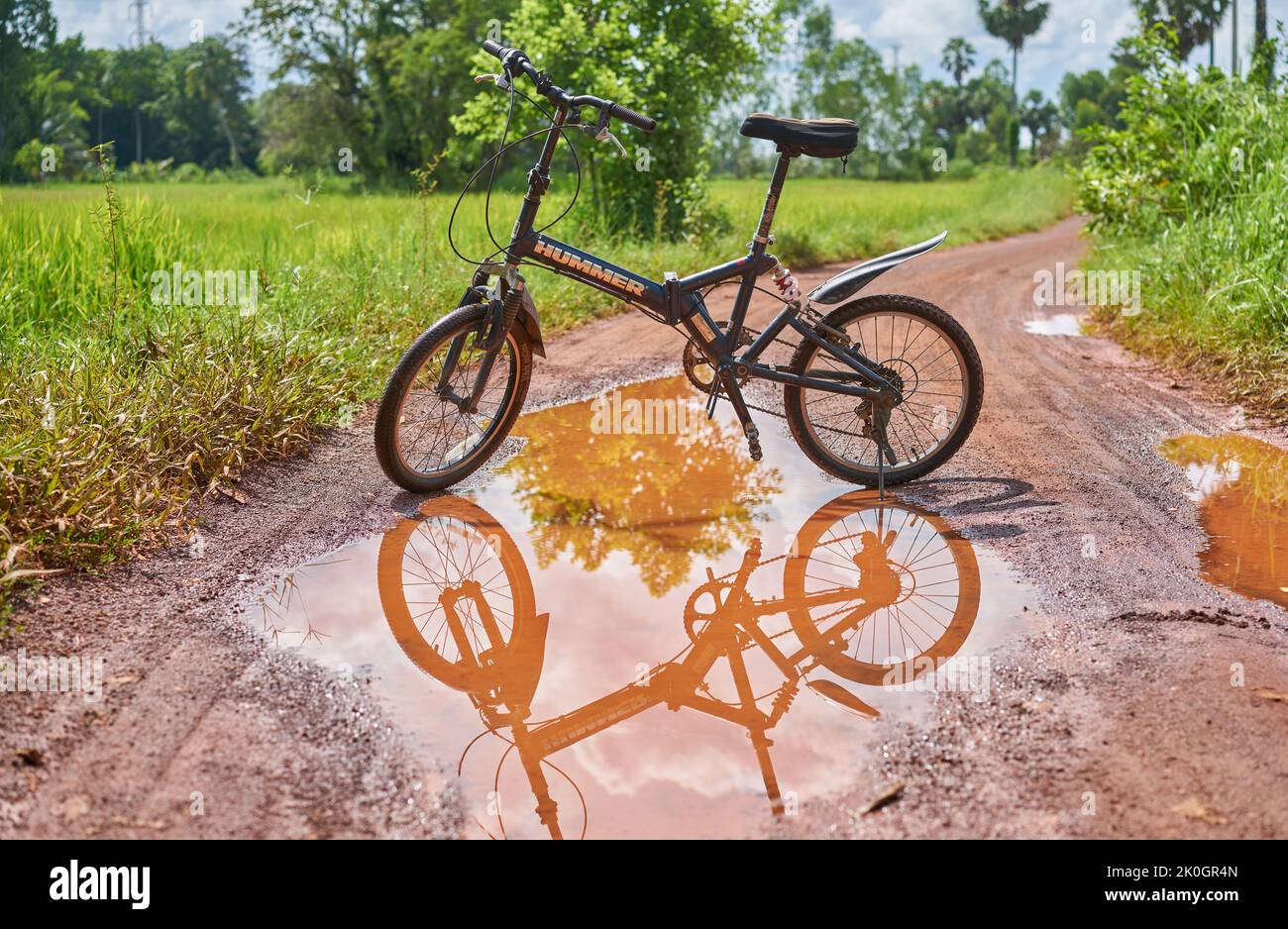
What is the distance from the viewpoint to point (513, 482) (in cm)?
473

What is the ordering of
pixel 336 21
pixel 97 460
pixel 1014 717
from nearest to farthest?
pixel 1014 717 → pixel 97 460 → pixel 336 21

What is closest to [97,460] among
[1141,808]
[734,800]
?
[734,800]

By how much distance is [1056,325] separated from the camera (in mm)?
9273

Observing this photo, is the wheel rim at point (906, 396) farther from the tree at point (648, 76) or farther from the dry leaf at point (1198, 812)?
the tree at point (648, 76)

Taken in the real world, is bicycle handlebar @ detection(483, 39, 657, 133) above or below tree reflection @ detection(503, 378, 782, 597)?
above

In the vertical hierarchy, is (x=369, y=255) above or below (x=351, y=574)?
above

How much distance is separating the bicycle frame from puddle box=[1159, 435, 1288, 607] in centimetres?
133

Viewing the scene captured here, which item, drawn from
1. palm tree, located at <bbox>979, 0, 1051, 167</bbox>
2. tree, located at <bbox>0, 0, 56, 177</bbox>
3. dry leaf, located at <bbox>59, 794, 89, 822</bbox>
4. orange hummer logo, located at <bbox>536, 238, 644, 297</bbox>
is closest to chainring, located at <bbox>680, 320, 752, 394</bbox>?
orange hummer logo, located at <bbox>536, 238, 644, 297</bbox>

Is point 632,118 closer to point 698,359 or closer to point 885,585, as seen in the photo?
point 698,359

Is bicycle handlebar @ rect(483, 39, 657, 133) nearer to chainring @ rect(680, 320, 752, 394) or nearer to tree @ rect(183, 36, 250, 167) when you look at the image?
chainring @ rect(680, 320, 752, 394)

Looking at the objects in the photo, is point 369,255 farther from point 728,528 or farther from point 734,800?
point 734,800

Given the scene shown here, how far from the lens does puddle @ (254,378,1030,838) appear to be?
8.07 ft

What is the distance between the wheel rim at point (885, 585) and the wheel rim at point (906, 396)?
41cm

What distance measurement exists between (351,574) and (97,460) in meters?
1.13
